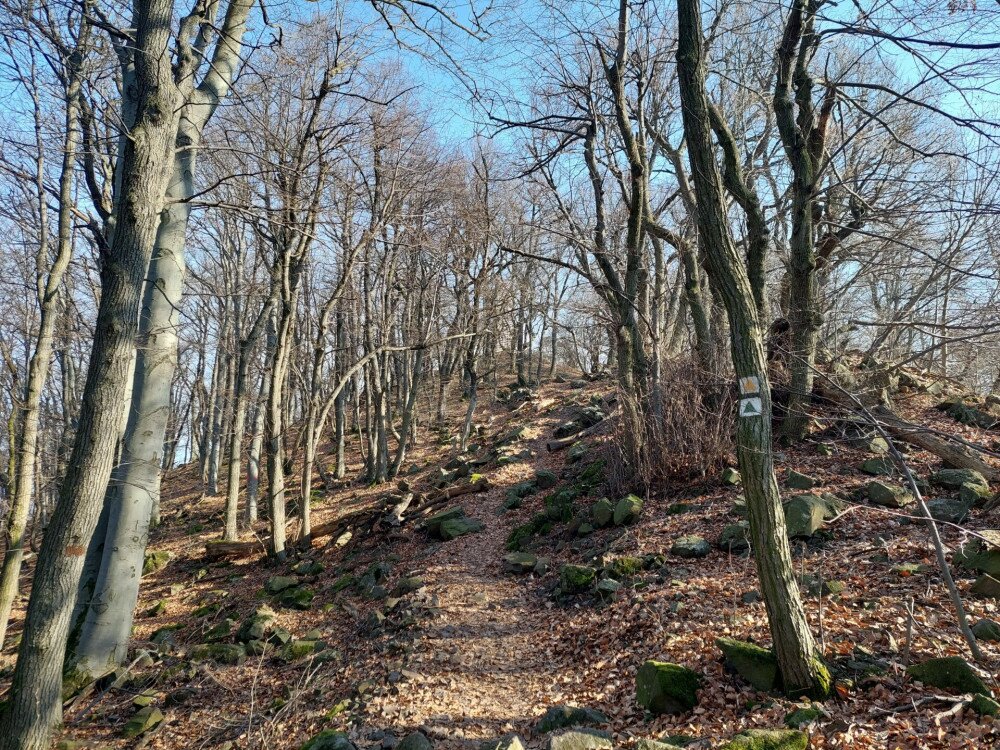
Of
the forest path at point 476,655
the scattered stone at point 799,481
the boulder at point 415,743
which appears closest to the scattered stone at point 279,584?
the forest path at point 476,655

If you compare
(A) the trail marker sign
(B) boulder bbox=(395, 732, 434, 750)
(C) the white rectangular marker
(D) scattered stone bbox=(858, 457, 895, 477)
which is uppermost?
(A) the trail marker sign

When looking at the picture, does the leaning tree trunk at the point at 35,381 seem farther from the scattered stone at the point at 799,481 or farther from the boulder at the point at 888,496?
the boulder at the point at 888,496

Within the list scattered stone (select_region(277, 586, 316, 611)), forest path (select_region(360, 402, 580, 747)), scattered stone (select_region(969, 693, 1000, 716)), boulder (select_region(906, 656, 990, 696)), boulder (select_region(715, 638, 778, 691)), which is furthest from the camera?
scattered stone (select_region(277, 586, 316, 611))

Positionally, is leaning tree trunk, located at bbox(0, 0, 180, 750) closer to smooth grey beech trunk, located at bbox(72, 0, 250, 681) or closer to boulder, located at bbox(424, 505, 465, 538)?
smooth grey beech trunk, located at bbox(72, 0, 250, 681)

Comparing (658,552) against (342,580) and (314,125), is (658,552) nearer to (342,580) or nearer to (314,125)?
(342,580)

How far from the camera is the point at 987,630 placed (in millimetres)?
3871

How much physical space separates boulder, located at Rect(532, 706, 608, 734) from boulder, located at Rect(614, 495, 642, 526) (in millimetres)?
3802

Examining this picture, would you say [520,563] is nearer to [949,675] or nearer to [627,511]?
[627,511]

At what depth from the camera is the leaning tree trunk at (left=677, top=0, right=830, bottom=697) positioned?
3.66m

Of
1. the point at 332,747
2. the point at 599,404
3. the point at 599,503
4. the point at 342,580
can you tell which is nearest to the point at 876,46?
the point at 599,503

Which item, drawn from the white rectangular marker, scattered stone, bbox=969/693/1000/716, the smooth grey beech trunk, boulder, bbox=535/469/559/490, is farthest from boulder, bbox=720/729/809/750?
boulder, bbox=535/469/559/490

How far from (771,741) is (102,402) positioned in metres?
4.49

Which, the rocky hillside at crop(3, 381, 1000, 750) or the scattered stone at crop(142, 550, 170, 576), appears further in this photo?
the scattered stone at crop(142, 550, 170, 576)

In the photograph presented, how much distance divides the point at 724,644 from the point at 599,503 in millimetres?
4184
